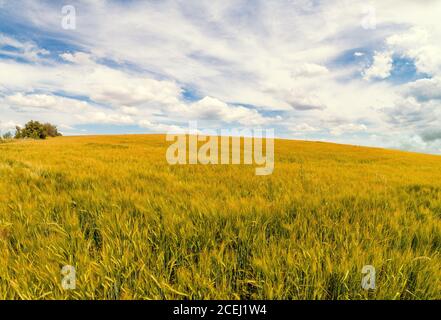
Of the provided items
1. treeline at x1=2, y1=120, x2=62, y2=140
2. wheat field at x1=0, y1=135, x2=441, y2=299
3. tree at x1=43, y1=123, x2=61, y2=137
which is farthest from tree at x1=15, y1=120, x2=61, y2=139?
wheat field at x1=0, y1=135, x2=441, y2=299

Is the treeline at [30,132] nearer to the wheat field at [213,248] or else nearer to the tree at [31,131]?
the tree at [31,131]

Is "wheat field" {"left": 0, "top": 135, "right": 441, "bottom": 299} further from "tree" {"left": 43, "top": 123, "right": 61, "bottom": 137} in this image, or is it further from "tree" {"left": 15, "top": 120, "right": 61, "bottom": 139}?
"tree" {"left": 43, "top": 123, "right": 61, "bottom": 137}

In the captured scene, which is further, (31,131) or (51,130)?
(51,130)

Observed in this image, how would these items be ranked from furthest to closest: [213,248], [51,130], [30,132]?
[51,130] → [30,132] → [213,248]

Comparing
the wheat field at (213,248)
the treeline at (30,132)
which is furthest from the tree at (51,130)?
the wheat field at (213,248)

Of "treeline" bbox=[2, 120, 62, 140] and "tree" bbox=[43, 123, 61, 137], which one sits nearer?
"treeline" bbox=[2, 120, 62, 140]

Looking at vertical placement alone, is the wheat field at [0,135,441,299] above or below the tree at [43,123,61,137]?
below

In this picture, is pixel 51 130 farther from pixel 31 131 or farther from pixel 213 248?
pixel 213 248

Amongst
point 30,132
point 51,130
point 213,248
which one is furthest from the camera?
point 51,130

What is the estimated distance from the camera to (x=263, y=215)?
2.69m

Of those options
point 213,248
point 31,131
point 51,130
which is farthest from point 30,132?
point 213,248

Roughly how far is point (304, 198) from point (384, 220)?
1.01 meters

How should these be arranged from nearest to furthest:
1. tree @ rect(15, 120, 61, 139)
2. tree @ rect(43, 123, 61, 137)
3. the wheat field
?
the wheat field < tree @ rect(15, 120, 61, 139) < tree @ rect(43, 123, 61, 137)
